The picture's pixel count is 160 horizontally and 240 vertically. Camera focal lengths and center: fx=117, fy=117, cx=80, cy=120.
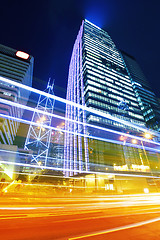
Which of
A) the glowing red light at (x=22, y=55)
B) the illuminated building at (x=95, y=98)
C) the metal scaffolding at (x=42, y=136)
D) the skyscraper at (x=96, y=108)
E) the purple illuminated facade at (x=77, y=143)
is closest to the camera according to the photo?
the glowing red light at (x=22, y=55)

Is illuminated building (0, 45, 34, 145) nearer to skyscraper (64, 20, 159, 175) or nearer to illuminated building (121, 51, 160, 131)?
skyscraper (64, 20, 159, 175)

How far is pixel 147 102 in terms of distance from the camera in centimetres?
7850

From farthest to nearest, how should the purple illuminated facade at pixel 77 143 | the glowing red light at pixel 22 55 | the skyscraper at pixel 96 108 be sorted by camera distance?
1. the skyscraper at pixel 96 108
2. the purple illuminated facade at pixel 77 143
3. the glowing red light at pixel 22 55

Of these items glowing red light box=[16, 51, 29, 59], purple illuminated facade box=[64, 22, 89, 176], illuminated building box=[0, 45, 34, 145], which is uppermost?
illuminated building box=[0, 45, 34, 145]

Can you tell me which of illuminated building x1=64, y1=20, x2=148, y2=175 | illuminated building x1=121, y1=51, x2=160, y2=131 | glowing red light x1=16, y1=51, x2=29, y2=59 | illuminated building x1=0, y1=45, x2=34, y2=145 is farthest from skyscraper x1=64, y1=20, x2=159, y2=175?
illuminated building x1=0, y1=45, x2=34, y2=145

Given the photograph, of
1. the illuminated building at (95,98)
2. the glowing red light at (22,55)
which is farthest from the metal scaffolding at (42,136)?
the glowing red light at (22,55)

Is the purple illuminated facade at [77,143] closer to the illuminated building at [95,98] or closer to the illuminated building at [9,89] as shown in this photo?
the illuminated building at [95,98]

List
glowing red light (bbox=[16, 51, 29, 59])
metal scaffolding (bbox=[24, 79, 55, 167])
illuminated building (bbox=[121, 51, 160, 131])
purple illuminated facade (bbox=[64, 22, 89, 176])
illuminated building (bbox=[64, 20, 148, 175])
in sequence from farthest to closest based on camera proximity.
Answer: illuminated building (bbox=[121, 51, 160, 131]) < metal scaffolding (bbox=[24, 79, 55, 167]) < illuminated building (bbox=[64, 20, 148, 175]) < purple illuminated facade (bbox=[64, 22, 89, 176]) < glowing red light (bbox=[16, 51, 29, 59])

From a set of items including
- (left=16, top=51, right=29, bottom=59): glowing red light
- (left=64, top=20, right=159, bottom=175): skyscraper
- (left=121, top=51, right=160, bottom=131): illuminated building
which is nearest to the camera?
(left=16, top=51, right=29, bottom=59): glowing red light

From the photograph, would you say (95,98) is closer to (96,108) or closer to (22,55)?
(96,108)

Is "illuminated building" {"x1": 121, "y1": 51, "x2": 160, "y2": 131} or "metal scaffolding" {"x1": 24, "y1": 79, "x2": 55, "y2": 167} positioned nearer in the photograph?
"metal scaffolding" {"x1": 24, "y1": 79, "x2": 55, "y2": 167}

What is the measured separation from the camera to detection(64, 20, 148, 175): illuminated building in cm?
3619

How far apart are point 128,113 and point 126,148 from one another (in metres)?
23.3

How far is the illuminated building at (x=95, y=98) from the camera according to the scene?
3619 centimetres
